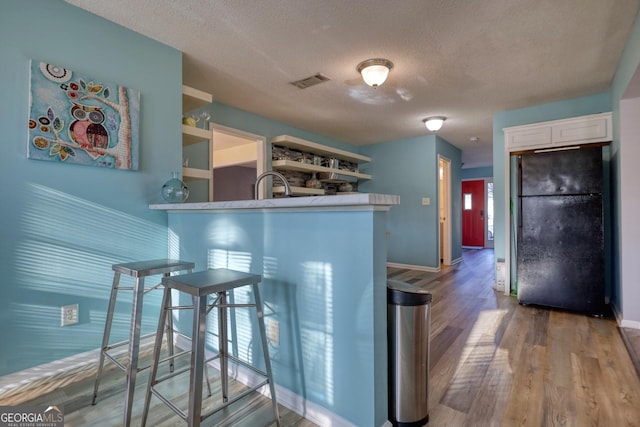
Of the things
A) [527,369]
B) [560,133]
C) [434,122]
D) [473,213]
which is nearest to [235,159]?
[434,122]

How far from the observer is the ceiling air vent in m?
2.99

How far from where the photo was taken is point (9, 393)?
5.49 ft

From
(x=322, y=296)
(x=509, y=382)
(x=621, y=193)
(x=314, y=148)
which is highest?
(x=314, y=148)

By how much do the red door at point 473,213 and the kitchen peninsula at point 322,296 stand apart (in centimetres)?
859

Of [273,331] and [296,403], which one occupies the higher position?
[273,331]

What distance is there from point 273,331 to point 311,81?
8.06 ft

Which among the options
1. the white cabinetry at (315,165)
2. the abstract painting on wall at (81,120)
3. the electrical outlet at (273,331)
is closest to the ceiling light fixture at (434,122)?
the white cabinetry at (315,165)

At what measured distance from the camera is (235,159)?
6.02 metres

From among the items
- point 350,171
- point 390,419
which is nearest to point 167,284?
point 390,419

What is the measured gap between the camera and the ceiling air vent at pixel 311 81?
2.99 m

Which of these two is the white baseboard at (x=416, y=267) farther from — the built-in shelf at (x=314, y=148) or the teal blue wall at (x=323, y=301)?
the teal blue wall at (x=323, y=301)

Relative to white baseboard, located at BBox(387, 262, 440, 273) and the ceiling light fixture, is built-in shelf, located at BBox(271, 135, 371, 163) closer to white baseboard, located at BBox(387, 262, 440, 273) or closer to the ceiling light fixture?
the ceiling light fixture

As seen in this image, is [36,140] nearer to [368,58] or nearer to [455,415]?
[368,58]

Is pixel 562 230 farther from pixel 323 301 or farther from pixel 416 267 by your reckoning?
pixel 323 301
